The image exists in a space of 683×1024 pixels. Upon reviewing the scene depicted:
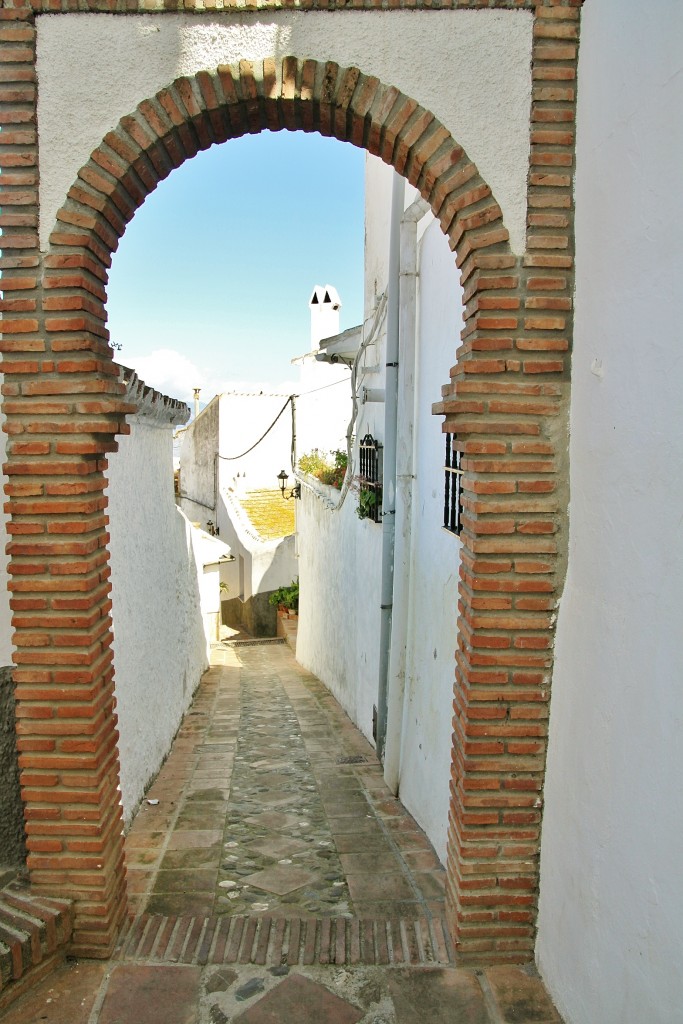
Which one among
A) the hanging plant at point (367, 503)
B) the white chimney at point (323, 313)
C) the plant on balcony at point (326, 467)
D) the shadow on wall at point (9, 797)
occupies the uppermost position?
the white chimney at point (323, 313)

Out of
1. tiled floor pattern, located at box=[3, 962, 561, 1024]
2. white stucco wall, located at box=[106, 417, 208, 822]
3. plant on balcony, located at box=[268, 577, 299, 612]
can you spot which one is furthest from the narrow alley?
plant on balcony, located at box=[268, 577, 299, 612]

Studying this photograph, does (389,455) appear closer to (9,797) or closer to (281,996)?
(9,797)

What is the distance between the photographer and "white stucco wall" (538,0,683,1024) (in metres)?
2.15

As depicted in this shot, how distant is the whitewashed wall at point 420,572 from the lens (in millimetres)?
4578

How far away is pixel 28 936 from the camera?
3.00 metres

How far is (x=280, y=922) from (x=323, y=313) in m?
16.9

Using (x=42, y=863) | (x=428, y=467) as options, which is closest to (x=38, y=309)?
(x=42, y=863)

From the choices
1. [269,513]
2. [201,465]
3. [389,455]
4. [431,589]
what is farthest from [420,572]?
[201,465]

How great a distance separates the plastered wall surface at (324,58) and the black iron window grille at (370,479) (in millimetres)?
4155

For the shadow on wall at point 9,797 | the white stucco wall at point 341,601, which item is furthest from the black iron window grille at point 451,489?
the shadow on wall at point 9,797

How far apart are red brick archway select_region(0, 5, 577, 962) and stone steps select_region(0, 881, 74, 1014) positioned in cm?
8

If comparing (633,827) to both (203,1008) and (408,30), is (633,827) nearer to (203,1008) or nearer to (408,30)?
(203,1008)

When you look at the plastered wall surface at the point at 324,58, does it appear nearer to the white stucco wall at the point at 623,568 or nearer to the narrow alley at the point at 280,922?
the white stucco wall at the point at 623,568

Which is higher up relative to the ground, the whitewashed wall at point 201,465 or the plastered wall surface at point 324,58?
the plastered wall surface at point 324,58
